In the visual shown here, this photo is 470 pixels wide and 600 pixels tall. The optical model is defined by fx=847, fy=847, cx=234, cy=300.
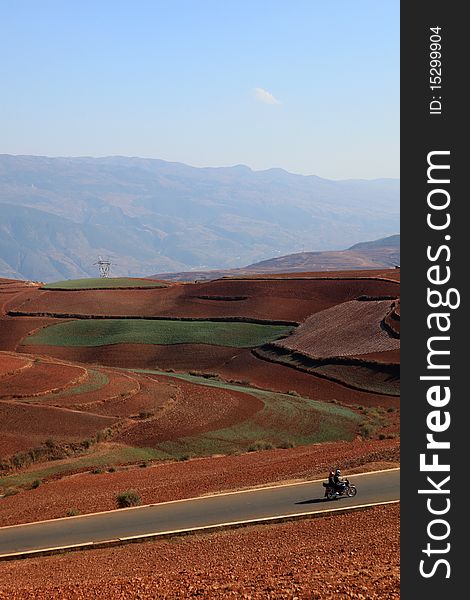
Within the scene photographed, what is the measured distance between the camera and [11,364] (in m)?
56.1

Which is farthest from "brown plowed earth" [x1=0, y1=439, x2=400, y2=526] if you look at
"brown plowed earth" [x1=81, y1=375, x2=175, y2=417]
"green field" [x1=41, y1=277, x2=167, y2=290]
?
"green field" [x1=41, y1=277, x2=167, y2=290]

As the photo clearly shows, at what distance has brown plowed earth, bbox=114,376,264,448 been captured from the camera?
141 feet

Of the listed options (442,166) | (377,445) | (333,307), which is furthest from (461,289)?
(333,307)

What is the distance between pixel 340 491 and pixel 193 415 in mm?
21263

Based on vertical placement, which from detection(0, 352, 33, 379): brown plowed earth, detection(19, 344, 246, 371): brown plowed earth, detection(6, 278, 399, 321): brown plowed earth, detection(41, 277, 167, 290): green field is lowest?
detection(0, 352, 33, 379): brown plowed earth

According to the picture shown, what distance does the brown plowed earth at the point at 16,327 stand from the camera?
8250 cm

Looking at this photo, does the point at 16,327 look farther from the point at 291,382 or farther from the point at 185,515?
the point at 185,515

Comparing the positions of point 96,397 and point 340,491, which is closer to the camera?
point 340,491

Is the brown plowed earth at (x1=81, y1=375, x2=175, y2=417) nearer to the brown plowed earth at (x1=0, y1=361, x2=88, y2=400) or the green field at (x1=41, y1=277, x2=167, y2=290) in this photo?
the brown plowed earth at (x1=0, y1=361, x2=88, y2=400)

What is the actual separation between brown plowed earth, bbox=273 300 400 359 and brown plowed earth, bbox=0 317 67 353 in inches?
1046

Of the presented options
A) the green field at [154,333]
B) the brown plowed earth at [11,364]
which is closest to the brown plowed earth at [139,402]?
the brown plowed earth at [11,364]

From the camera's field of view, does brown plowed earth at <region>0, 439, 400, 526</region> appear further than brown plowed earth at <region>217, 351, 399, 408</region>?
No

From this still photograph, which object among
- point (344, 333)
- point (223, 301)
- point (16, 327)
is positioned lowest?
point (344, 333)

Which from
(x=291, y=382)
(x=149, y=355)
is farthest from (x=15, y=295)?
(x=291, y=382)
